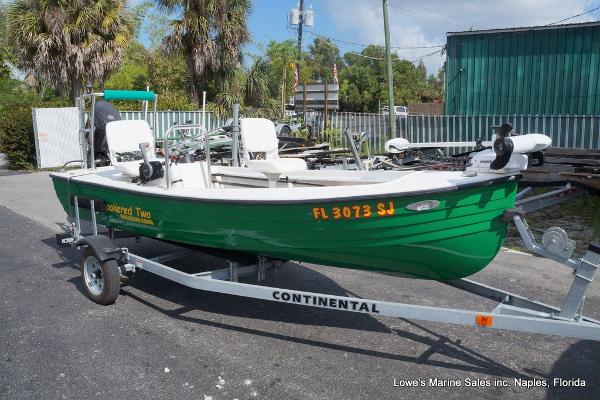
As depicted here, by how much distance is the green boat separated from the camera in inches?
145

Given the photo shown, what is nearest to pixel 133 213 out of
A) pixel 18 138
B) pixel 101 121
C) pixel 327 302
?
pixel 101 121

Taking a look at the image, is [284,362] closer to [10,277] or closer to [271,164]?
[271,164]

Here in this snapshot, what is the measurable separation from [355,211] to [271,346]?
1302 millimetres

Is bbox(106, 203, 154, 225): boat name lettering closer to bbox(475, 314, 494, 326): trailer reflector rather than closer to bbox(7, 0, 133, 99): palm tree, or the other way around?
bbox(475, 314, 494, 326): trailer reflector

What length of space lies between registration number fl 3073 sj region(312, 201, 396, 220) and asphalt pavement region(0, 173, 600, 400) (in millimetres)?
1060

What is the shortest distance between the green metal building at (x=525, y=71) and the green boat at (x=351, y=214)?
42.7ft

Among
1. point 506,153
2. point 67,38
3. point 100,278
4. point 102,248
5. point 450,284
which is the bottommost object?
point 100,278

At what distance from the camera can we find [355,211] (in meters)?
3.84

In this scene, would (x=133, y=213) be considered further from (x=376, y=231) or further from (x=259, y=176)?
(x=376, y=231)

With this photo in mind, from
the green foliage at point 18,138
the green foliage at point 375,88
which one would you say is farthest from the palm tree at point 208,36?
the green foliage at point 375,88

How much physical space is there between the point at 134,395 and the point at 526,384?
2.55 m

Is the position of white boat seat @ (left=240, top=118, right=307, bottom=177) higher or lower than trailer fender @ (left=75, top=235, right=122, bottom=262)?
higher

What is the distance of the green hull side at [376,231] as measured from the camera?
3.72 metres

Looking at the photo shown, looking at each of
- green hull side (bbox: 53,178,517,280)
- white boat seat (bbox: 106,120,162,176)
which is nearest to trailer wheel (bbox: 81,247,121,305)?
green hull side (bbox: 53,178,517,280)
